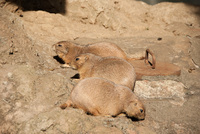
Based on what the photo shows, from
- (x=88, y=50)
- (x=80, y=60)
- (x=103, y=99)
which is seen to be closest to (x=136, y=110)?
(x=103, y=99)

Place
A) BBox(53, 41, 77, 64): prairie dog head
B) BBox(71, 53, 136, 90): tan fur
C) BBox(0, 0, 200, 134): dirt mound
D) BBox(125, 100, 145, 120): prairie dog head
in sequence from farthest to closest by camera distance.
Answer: BBox(53, 41, 77, 64): prairie dog head → BBox(71, 53, 136, 90): tan fur → BBox(125, 100, 145, 120): prairie dog head → BBox(0, 0, 200, 134): dirt mound

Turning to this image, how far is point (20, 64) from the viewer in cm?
329

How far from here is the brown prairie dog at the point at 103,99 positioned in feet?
9.50

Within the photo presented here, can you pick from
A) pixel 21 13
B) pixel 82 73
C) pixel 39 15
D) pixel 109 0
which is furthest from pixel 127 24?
pixel 82 73

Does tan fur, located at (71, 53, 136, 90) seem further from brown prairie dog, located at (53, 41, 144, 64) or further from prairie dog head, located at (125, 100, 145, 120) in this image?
brown prairie dog, located at (53, 41, 144, 64)

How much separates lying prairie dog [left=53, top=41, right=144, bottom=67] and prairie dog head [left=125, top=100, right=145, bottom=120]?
160 centimetres

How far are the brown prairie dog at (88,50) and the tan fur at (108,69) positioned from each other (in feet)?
2.08

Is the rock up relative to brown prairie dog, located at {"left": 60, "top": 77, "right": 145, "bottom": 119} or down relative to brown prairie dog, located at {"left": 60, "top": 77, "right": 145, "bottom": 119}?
down

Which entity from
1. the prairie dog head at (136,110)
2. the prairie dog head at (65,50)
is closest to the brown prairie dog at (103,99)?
the prairie dog head at (136,110)

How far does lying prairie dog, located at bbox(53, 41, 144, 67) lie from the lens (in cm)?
450

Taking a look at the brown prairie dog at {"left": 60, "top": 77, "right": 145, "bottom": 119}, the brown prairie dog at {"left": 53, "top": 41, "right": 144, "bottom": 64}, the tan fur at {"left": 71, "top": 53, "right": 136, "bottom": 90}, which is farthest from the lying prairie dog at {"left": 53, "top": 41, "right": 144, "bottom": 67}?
the brown prairie dog at {"left": 60, "top": 77, "right": 145, "bottom": 119}

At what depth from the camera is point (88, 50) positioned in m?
4.66

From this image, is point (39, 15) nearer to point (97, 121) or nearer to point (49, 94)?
point (49, 94)

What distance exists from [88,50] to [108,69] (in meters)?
1.28
